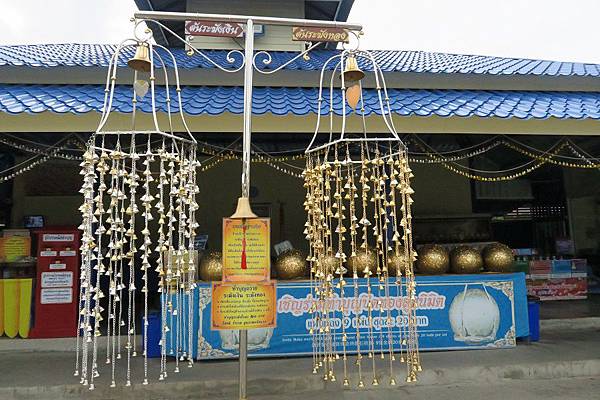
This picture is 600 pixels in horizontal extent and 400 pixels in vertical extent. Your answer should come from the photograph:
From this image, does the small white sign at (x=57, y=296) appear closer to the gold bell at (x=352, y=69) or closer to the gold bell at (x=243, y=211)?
the gold bell at (x=243, y=211)

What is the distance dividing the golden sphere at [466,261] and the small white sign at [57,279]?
5.47 meters

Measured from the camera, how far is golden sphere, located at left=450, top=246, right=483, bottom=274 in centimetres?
573

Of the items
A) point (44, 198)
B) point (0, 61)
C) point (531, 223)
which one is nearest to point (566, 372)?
point (531, 223)

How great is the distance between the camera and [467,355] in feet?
17.7

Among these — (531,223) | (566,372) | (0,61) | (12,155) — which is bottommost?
(566,372)

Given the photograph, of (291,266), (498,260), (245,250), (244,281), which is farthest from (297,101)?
(498,260)

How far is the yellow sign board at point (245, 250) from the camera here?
111 inches

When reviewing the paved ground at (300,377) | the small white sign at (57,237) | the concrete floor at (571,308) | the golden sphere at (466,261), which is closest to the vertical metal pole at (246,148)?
the paved ground at (300,377)

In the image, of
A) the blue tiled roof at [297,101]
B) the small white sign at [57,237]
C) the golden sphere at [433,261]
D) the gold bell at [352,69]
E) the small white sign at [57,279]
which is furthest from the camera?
the small white sign at [57,237]

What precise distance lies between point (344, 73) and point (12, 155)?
22.5ft

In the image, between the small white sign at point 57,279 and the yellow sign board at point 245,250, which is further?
the small white sign at point 57,279

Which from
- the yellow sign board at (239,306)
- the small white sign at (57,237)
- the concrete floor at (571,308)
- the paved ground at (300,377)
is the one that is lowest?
the paved ground at (300,377)

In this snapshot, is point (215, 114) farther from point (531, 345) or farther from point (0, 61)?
point (531, 345)

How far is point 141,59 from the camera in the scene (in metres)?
3.13
